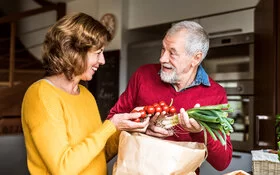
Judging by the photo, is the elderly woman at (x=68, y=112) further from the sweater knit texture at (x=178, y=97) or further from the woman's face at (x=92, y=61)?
the sweater knit texture at (x=178, y=97)

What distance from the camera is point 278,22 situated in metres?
2.58

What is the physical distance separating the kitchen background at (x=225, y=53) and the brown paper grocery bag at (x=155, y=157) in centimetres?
56

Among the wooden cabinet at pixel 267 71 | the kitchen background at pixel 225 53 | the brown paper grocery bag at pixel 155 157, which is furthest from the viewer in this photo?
the kitchen background at pixel 225 53

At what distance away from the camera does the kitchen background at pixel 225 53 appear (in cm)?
269

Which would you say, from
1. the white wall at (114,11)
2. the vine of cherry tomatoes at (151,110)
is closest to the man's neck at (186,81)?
the vine of cherry tomatoes at (151,110)

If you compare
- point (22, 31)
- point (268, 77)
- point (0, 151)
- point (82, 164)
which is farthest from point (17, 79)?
point (82, 164)

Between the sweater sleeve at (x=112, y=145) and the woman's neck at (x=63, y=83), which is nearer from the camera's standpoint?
the woman's neck at (x=63, y=83)

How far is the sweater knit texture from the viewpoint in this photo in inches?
57.6

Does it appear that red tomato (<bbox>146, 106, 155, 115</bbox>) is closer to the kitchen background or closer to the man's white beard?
the man's white beard

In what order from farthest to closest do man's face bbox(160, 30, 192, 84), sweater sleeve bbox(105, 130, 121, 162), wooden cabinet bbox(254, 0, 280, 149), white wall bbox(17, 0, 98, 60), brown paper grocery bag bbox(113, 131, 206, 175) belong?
white wall bbox(17, 0, 98, 60), wooden cabinet bbox(254, 0, 280, 149), man's face bbox(160, 30, 192, 84), sweater sleeve bbox(105, 130, 121, 162), brown paper grocery bag bbox(113, 131, 206, 175)

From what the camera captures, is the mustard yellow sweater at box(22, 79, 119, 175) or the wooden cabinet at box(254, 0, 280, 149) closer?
the mustard yellow sweater at box(22, 79, 119, 175)

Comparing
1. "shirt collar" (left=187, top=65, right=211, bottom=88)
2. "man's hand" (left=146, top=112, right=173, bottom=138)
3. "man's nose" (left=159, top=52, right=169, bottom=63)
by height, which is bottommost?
"man's hand" (left=146, top=112, right=173, bottom=138)

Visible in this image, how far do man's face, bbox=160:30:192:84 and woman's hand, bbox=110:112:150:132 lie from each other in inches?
13.9

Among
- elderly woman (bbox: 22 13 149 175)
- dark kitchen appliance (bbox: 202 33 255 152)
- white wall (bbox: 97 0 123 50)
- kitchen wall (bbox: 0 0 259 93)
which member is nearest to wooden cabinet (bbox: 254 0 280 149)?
dark kitchen appliance (bbox: 202 33 255 152)
